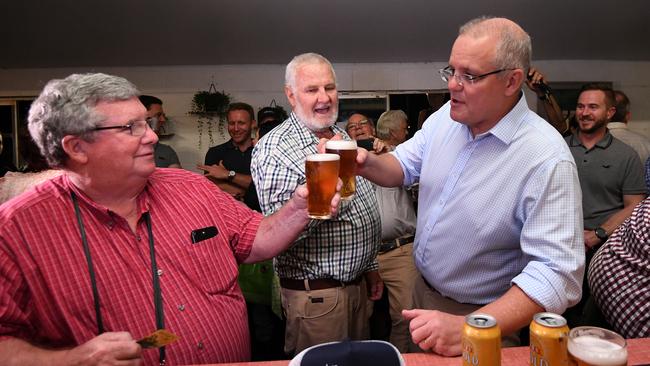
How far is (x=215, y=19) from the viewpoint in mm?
5672

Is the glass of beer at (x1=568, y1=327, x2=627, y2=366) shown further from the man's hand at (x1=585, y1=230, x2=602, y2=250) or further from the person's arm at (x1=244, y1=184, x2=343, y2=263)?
the man's hand at (x1=585, y1=230, x2=602, y2=250)

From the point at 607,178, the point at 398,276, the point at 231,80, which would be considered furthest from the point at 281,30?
the point at 607,178

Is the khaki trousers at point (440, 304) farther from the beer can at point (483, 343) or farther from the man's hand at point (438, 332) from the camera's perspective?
the beer can at point (483, 343)

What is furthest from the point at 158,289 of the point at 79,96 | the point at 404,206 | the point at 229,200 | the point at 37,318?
the point at 404,206

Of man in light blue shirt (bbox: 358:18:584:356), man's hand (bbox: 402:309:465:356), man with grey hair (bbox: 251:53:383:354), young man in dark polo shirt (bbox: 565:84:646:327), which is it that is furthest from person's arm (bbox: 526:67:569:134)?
man's hand (bbox: 402:309:465:356)

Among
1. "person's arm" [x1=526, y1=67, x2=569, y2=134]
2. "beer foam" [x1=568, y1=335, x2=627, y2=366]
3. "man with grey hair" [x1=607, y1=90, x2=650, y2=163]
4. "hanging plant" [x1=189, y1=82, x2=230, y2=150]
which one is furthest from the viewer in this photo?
"hanging plant" [x1=189, y1=82, x2=230, y2=150]

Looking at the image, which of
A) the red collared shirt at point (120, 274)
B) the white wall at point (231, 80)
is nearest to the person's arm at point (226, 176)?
the red collared shirt at point (120, 274)

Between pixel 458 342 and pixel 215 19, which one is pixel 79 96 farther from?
pixel 215 19

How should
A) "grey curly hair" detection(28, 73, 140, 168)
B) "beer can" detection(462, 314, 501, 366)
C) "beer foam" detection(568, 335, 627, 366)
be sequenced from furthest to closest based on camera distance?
"grey curly hair" detection(28, 73, 140, 168) < "beer can" detection(462, 314, 501, 366) < "beer foam" detection(568, 335, 627, 366)

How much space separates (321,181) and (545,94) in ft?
8.10

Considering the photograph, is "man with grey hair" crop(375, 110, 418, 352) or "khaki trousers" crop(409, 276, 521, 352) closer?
"khaki trousers" crop(409, 276, 521, 352)

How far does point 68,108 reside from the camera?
143cm

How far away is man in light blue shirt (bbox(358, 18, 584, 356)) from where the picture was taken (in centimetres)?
133

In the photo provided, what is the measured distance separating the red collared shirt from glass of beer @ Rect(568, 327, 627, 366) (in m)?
1.05
